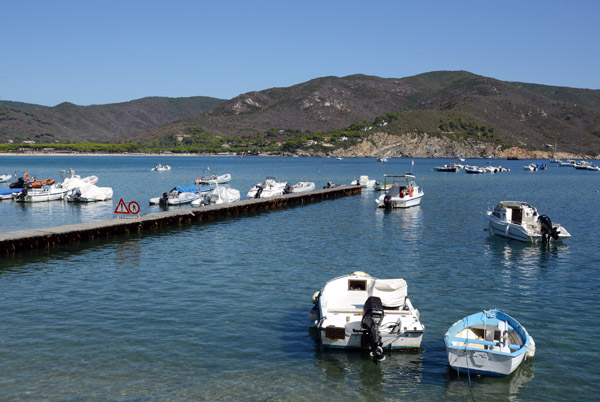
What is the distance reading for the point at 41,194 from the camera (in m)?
68.5

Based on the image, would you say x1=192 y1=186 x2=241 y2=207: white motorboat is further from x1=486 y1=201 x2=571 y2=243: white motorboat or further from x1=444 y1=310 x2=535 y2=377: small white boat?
x1=444 y1=310 x2=535 y2=377: small white boat

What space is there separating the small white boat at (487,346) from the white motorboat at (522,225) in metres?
25.0

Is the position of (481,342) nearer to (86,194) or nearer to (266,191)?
(266,191)

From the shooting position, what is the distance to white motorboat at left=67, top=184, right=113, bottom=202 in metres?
68.3

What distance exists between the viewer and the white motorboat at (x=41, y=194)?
67.1 metres

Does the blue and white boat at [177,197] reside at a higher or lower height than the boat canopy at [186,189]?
lower

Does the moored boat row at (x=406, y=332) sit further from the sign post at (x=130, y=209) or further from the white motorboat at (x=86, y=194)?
the white motorboat at (x=86, y=194)

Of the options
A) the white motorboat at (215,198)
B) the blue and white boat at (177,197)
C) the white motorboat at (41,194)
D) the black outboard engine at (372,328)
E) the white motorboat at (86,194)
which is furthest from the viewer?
the white motorboat at (86,194)

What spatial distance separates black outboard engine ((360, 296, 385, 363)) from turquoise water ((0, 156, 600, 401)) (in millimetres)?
619

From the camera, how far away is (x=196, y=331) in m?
19.6

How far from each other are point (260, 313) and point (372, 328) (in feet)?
21.2

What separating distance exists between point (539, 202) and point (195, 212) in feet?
169

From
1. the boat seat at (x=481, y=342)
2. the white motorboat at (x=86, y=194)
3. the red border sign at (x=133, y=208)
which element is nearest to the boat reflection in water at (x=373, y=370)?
the boat seat at (x=481, y=342)

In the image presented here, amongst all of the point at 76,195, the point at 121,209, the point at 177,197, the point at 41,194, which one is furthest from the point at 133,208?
the point at 41,194
